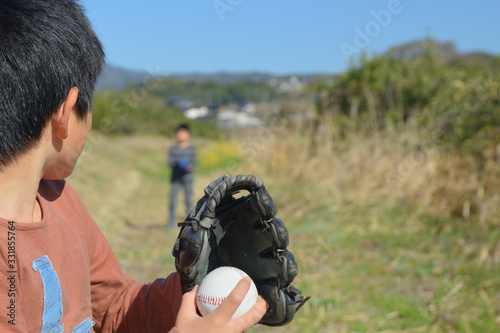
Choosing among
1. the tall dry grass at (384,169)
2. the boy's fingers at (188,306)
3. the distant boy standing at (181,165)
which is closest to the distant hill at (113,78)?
the boy's fingers at (188,306)

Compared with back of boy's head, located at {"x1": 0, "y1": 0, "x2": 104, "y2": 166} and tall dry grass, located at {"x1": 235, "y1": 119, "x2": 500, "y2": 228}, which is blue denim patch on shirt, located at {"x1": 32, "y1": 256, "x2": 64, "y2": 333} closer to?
back of boy's head, located at {"x1": 0, "y1": 0, "x2": 104, "y2": 166}

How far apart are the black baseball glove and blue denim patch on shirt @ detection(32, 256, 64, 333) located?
364 mm

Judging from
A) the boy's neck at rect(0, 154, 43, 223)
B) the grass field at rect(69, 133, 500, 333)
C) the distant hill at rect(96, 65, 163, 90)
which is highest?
the distant hill at rect(96, 65, 163, 90)

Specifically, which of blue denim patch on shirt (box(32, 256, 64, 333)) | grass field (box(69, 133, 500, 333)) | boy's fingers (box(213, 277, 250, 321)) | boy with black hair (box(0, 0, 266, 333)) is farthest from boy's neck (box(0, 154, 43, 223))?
grass field (box(69, 133, 500, 333))

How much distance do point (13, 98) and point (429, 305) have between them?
3.51m

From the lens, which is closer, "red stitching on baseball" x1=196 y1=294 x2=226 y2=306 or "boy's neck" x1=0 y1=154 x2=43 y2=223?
"boy's neck" x1=0 y1=154 x2=43 y2=223

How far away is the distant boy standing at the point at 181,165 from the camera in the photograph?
25.4 feet

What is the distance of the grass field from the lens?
3791 millimetres

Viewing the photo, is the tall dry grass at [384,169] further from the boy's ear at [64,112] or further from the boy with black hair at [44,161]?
the boy's ear at [64,112]

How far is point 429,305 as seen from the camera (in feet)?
12.7

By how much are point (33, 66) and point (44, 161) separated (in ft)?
0.81

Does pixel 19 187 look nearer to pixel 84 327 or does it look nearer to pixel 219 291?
pixel 84 327

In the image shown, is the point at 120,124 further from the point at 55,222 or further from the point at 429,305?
A: the point at 55,222

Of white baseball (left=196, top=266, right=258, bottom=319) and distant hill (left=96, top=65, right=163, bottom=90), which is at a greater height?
distant hill (left=96, top=65, right=163, bottom=90)
